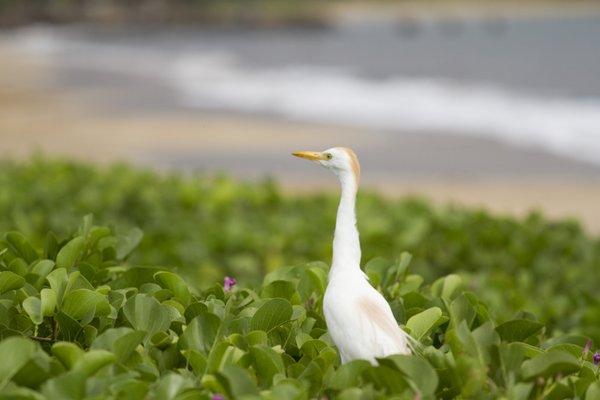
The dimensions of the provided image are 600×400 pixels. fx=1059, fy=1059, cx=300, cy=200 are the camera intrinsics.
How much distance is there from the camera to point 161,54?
48.5 metres

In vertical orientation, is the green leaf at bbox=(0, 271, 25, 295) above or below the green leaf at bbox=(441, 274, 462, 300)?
above

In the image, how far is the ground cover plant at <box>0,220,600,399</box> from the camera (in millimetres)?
2184

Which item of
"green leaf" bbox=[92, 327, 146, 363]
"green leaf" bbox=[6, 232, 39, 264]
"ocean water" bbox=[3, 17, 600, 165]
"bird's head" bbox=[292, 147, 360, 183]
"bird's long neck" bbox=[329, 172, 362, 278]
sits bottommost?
"ocean water" bbox=[3, 17, 600, 165]

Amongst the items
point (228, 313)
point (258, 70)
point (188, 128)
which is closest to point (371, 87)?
point (258, 70)

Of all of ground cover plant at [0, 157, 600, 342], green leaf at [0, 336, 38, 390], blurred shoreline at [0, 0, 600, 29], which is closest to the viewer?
green leaf at [0, 336, 38, 390]

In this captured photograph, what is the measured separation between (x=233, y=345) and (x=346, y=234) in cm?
37

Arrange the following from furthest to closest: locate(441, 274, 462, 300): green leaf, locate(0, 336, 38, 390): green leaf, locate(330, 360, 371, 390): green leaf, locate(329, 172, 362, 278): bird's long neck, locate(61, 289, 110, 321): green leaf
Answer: locate(441, 274, 462, 300): green leaf
locate(61, 289, 110, 321): green leaf
locate(329, 172, 362, 278): bird's long neck
locate(330, 360, 371, 390): green leaf
locate(0, 336, 38, 390): green leaf

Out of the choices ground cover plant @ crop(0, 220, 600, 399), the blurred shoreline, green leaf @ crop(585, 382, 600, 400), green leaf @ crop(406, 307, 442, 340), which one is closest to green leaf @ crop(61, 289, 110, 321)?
ground cover plant @ crop(0, 220, 600, 399)

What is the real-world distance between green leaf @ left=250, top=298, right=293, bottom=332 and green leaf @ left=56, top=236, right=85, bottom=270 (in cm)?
79

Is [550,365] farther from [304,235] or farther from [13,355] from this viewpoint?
[304,235]

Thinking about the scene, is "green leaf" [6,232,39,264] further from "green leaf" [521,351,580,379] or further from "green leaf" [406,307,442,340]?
"green leaf" [521,351,580,379]

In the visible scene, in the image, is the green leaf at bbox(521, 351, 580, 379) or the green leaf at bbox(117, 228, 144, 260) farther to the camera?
the green leaf at bbox(117, 228, 144, 260)

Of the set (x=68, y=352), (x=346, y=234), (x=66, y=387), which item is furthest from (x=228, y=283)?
(x=66, y=387)

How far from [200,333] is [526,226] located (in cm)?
414
